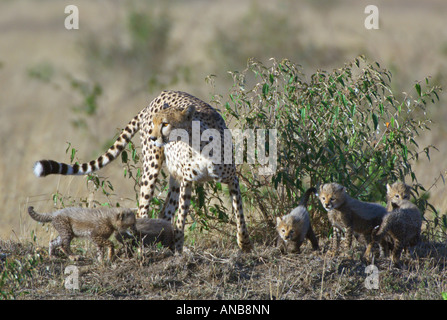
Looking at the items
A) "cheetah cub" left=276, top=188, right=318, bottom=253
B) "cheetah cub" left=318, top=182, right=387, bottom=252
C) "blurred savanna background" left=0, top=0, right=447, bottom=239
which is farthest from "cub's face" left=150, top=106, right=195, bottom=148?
"blurred savanna background" left=0, top=0, right=447, bottom=239

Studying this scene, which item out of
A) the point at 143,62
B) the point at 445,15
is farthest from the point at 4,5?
the point at 445,15

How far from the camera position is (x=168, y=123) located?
5.36 metres

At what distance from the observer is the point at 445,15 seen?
80.8 feet

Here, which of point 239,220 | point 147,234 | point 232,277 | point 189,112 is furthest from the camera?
point 239,220

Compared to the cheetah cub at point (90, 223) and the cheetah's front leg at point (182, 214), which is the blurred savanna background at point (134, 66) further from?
the cheetah's front leg at point (182, 214)

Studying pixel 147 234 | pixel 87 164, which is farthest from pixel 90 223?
pixel 87 164

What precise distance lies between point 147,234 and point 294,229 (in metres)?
1.16

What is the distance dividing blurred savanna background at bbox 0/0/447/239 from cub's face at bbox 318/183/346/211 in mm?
2570

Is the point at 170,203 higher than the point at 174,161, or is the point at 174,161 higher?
the point at 174,161

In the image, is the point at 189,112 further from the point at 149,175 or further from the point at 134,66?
the point at 134,66

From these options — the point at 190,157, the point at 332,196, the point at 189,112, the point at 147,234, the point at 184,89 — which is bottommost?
the point at 147,234

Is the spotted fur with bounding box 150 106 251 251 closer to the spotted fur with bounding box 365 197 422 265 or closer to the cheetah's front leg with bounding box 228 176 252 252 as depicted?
the cheetah's front leg with bounding box 228 176 252 252

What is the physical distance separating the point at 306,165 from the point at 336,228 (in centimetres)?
68

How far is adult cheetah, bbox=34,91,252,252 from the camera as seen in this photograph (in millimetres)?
5465
